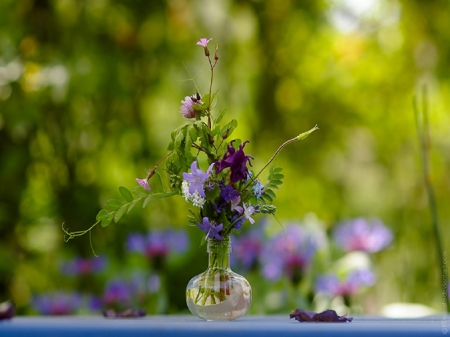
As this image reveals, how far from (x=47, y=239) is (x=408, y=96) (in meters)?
1.85

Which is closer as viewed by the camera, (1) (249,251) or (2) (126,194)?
(2) (126,194)

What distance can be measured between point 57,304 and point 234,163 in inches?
49.0

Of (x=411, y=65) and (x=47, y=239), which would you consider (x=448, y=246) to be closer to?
(x=411, y=65)

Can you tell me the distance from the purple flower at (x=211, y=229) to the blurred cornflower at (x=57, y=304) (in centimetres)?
114

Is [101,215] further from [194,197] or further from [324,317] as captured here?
[324,317]

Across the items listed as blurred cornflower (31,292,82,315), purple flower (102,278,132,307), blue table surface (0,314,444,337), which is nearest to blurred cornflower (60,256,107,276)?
blurred cornflower (31,292,82,315)

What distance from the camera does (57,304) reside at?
207 cm

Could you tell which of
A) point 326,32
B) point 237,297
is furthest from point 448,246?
point 237,297

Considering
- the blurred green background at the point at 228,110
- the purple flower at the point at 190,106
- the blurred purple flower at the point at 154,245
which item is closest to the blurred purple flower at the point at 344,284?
the blurred purple flower at the point at 154,245

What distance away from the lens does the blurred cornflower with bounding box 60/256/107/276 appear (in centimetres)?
226

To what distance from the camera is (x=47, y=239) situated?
281 cm

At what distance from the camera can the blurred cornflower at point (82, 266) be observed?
226 centimetres

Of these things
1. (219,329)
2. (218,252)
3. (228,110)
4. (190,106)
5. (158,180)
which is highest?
(228,110)

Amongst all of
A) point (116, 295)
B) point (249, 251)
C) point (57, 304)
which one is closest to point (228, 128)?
point (249, 251)
